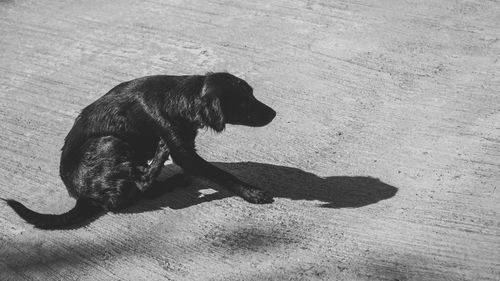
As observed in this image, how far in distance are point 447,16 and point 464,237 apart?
374 centimetres

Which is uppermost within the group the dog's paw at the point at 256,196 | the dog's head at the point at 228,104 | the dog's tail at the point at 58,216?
the dog's head at the point at 228,104

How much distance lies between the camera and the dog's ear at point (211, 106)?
545 centimetres

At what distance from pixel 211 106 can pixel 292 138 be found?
1131 mm

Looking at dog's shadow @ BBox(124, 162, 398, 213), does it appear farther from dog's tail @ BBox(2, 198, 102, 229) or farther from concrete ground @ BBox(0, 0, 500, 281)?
dog's tail @ BBox(2, 198, 102, 229)

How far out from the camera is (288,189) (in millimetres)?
5684

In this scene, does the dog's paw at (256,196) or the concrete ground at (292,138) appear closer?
the concrete ground at (292,138)

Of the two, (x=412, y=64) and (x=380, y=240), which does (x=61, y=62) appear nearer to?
(x=412, y=64)

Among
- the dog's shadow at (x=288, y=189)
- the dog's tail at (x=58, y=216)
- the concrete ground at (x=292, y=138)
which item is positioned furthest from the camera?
the dog's shadow at (x=288, y=189)

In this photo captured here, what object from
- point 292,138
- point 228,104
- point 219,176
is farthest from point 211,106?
point 292,138

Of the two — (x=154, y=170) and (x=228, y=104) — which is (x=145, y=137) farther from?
(x=228, y=104)

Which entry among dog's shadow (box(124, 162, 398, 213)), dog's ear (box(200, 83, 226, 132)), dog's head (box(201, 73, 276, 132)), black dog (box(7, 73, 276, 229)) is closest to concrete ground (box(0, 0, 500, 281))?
dog's shadow (box(124, 162, 398, 213))

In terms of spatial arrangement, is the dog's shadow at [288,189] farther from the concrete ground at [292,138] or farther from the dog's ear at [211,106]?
the dog's ear at [211,106]

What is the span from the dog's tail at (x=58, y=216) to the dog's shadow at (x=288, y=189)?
0.32 meters

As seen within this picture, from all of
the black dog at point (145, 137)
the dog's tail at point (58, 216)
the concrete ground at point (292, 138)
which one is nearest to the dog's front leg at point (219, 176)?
the black dog at point (145, 137)
